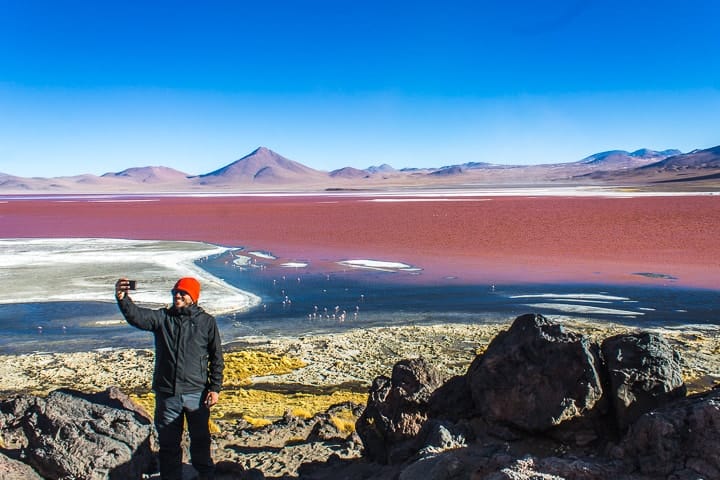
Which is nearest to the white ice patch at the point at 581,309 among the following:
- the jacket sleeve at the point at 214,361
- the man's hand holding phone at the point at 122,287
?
the jacket sleeve at the point at 214,361

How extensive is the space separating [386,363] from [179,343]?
5050mm

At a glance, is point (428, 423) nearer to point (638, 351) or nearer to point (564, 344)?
A: point (564, 344)

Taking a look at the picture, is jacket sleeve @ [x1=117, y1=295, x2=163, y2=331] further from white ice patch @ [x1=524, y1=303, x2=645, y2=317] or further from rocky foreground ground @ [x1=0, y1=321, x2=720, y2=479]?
white ice patch @ [x1=524, y1=303, x2=645, y2=317]

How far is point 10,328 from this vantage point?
11102 millimetres

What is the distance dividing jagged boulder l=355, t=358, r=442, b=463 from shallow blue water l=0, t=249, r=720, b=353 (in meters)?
5.61

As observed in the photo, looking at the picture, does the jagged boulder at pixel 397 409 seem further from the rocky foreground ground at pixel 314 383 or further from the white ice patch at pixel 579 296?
the white ice patch at pixel 579 296

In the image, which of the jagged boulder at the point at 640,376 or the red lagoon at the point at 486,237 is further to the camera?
the red lagoon at the point at 486,237

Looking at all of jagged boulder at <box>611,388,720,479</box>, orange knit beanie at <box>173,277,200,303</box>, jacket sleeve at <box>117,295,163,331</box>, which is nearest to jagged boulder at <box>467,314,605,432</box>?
jagged boulder at <box>611,388,720,479</box>

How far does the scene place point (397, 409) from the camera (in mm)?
4848

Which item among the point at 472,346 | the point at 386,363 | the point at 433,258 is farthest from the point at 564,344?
the point at 433,258

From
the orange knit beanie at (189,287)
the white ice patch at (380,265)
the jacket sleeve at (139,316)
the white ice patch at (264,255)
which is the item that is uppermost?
the orange knit beanie at (189,287)

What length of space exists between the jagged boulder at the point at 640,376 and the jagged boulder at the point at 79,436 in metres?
3.18

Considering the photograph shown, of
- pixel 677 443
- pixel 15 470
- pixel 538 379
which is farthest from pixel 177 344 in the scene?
pixel 677 443

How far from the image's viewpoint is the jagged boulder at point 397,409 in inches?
185
